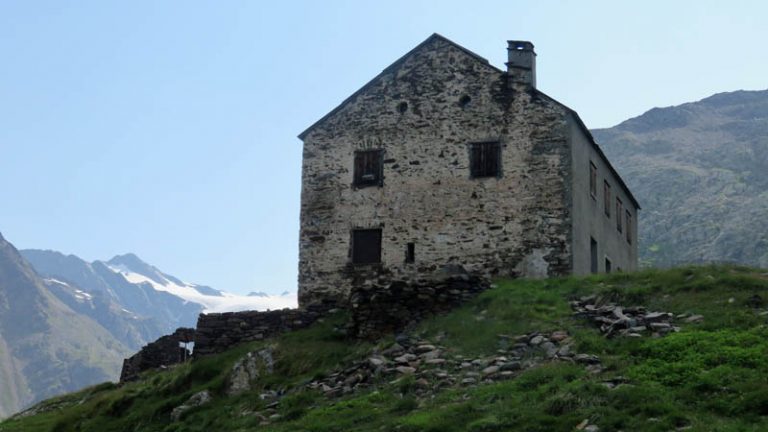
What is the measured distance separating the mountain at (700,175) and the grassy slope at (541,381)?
86.9m

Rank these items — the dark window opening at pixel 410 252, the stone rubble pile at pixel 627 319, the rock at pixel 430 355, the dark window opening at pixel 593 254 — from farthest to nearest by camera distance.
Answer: the dark window opening at pixel 593 254 → the dark window opening at pixel 410 252 → the rock at pixel 430 355 → the stone rubble pile at pixel 627 319

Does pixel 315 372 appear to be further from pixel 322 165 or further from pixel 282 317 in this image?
pixel 322 165

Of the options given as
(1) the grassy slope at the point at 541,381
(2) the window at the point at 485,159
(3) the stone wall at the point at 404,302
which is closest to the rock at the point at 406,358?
(1) the grassy slope at the point at 541,381

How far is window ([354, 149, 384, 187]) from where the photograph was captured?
34500mm

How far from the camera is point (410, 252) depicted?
33.7 metres

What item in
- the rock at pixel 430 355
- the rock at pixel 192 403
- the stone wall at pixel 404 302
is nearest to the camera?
the rock at pixel 430 355

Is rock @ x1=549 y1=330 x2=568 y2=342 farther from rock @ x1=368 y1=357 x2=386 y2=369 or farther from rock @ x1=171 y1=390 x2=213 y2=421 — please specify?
rock @ x1=171 y1=390 x2=213 y2=421

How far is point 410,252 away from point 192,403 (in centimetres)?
1019

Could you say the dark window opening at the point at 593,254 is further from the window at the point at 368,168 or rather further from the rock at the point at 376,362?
the rock at the point at 376,362

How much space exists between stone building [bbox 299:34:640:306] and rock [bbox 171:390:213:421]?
25.2ft

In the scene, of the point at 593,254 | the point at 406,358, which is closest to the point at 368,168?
the point at 593,254

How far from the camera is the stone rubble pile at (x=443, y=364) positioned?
2159cm

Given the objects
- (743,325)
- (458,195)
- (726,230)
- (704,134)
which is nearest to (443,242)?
(458,195)

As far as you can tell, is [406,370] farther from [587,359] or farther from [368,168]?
[368,168]
